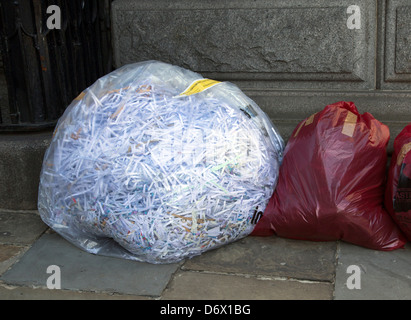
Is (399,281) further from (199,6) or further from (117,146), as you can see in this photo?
(199,6)

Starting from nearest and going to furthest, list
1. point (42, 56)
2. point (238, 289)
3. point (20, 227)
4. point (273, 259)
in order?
1. point (238, 289)
2. point (273, 259)
3. point (20, 227)
4. point (42, 56)

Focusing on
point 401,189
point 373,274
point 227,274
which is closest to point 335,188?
point 401,189

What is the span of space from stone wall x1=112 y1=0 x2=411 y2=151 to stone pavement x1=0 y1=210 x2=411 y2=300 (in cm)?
91

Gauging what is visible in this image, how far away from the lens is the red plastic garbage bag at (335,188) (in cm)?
260

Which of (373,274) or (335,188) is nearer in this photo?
(373,274)

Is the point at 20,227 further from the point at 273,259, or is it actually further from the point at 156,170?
the point at 273,259

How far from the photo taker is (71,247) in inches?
109

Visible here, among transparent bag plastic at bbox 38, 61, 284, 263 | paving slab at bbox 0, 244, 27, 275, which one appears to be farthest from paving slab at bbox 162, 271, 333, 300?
paving slab at bbox 0, 244, 27, 275

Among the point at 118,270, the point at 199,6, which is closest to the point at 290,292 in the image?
the point at 118,270

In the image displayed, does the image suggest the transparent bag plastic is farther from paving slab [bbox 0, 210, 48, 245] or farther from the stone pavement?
paving slab [bbox 0, 210, 48, 245]

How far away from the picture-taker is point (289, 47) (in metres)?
3.32

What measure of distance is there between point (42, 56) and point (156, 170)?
1.20m

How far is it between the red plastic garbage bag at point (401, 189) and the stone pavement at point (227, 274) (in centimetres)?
17

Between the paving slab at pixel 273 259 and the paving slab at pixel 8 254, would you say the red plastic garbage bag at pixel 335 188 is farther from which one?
the paving slab at pixel 8 254
